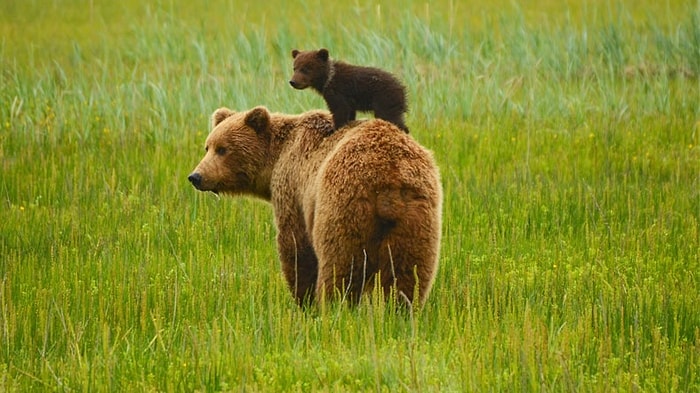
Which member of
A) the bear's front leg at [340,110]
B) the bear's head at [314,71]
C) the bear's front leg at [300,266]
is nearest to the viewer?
the bear's front leg at [300,266]

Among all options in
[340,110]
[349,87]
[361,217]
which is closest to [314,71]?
[349,87]

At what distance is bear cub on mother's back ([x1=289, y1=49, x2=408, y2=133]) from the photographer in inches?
259

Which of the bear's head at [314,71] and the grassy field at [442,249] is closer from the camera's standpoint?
the grassy field at [442,249]

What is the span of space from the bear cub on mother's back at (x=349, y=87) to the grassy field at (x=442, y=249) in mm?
1102

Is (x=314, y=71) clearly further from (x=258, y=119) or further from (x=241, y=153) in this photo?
(x=241, y=153)

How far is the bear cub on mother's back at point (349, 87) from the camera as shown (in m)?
6.57

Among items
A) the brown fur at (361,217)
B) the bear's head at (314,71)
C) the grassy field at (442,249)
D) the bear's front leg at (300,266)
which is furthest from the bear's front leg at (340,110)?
the grassy field at (442,249)

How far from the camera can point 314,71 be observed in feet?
23.6

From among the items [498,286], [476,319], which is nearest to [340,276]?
[476,319]

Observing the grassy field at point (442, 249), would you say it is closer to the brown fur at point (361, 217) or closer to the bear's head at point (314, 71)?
the brown fur at point (361, 217)

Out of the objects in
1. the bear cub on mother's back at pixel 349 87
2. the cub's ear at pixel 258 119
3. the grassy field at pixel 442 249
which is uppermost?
the bear cub on mother's back at pixel 349 87

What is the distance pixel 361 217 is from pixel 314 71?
200 cm

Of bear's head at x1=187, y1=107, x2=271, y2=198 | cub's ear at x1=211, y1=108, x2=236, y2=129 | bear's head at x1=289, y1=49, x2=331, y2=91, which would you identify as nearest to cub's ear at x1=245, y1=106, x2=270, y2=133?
bear's head at x1=187, y1=107, x2=271, y2=198

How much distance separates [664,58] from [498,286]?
23.9ft
